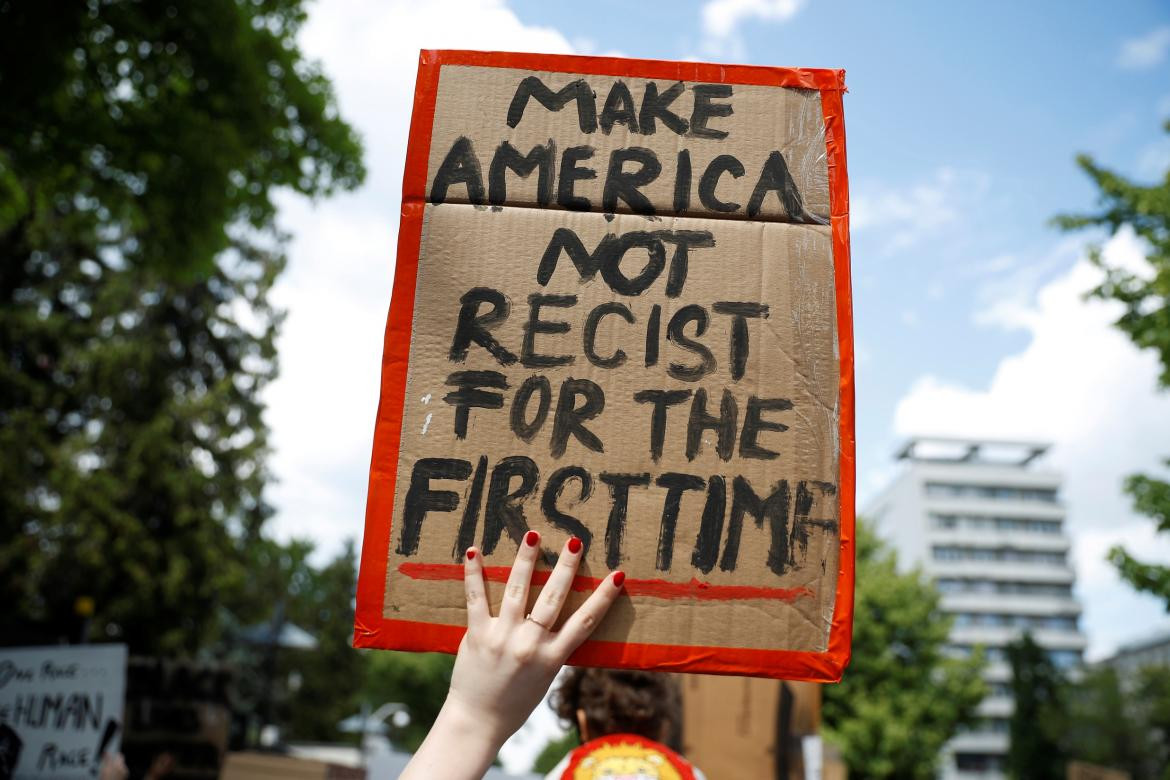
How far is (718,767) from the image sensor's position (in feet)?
17.3

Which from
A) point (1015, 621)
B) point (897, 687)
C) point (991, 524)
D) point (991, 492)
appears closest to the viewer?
point (897, 687)

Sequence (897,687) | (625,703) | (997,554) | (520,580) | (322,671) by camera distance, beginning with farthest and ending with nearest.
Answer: (997,554) < (322,671) < (897,687) < (625,703) < (520,580)

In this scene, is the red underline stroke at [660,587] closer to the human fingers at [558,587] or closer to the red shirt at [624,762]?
the human fingers at [558,587]

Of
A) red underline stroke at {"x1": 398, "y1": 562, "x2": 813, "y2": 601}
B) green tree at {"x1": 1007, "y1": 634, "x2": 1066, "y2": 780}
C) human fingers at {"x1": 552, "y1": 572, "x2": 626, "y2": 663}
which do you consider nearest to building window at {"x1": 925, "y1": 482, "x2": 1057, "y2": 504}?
green tree at {"x1": 1007, "y1": 634, "x2": 1066, "y2": 780}

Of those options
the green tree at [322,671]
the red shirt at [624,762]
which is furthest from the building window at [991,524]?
the red shirt at [624,762]

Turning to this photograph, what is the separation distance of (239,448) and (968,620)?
63709 millimetres

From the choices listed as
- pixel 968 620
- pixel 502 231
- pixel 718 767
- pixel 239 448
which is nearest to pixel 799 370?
pixel 502 231

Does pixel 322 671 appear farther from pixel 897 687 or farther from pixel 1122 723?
pixel 1122 723

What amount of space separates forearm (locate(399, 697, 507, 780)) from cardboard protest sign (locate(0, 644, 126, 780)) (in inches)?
216

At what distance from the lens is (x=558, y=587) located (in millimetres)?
1488

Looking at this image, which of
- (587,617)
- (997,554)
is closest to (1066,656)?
(997,554)

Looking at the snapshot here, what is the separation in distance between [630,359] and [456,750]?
780mm

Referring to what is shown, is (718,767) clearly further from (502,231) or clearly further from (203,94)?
(203,94)

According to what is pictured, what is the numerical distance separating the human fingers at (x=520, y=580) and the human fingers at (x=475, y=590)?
3cm
